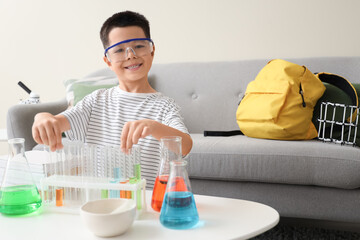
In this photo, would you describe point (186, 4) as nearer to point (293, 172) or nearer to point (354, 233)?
point (293, 172)

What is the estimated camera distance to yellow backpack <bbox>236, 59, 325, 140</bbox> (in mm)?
1953

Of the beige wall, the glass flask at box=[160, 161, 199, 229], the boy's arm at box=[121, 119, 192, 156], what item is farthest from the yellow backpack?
the glass flask at box=[160, 161, 199, 229]

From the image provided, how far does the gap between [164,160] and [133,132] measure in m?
0.11

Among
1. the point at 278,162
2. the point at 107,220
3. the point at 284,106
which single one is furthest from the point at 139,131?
the point at 284,106

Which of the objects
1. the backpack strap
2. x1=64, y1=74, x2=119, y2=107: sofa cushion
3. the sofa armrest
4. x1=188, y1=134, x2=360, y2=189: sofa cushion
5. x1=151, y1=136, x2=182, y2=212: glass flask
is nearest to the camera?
x1=151, y1=136, x2=182, y2=212: glass flask

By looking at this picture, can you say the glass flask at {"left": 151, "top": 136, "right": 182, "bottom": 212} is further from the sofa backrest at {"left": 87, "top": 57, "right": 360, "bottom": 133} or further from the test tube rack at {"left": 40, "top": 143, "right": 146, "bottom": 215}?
the sofa backrest at {"left": 87, "top": 57, "right": 360, "bottom": 133}

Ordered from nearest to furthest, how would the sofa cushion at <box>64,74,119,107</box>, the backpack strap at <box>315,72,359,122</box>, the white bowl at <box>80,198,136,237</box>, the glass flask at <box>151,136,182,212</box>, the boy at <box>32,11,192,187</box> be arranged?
the white bowl at <box>80,198,136,237</box> < the glass flask at <box>151,136,182,212</box> < the boy at <box>32,11,192,187</box> < the backpack strap at <box>315,72,359,122</box> < the sofa cushion at <box>64,74,119,107</box>

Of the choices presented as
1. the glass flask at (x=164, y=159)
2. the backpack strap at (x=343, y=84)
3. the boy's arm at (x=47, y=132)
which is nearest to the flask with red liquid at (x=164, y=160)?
the glass flask at (x=164, y=159)

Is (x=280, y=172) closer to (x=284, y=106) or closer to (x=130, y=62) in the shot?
(x=284, y=106)

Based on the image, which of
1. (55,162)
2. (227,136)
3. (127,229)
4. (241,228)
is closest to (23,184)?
(55,162)

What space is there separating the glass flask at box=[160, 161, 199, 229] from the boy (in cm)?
37

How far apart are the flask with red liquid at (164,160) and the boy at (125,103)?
0.27 meters

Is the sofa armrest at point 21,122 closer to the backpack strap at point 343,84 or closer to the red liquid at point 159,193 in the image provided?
the red liquid at point 159,193

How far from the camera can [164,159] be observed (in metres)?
0.84
